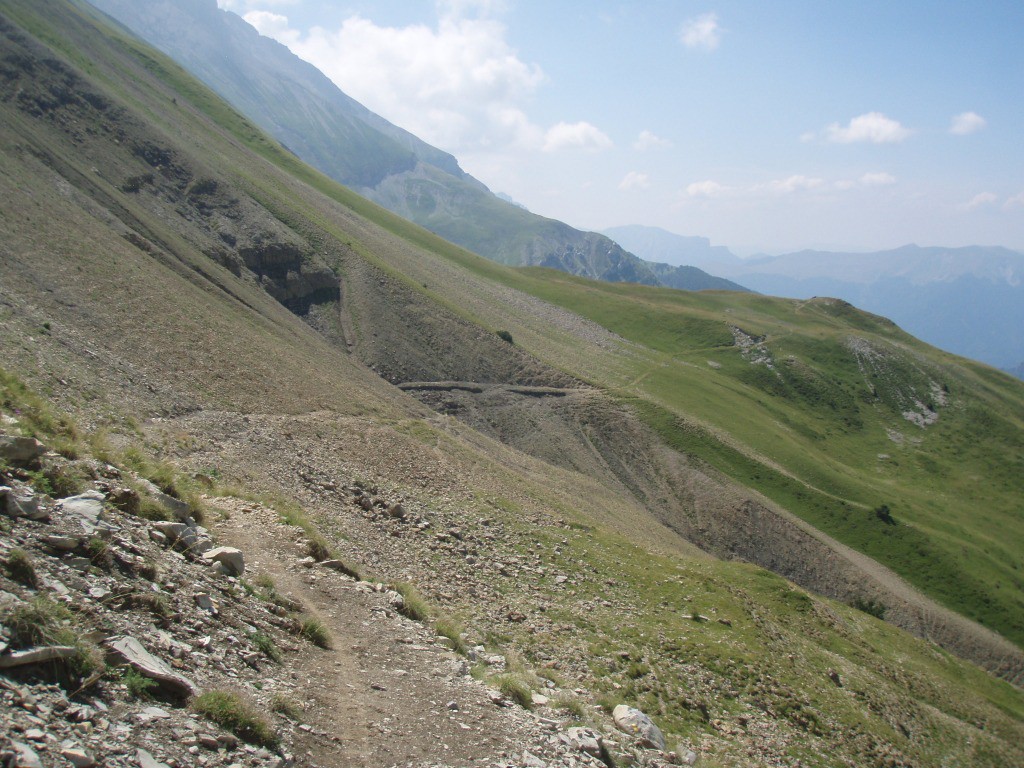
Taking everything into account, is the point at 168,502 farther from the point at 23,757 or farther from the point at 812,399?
the point at 812,399

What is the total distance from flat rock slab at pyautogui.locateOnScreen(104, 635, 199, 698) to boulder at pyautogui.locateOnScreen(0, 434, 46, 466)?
5.42m

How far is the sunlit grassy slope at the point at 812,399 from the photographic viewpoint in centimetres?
7650

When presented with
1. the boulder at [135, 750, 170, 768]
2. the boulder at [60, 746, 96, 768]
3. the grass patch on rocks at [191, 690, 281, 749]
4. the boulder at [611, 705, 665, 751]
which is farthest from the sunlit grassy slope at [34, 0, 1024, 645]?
the boulder at [60, 746, 96, 768]

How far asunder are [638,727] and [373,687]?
7454mm

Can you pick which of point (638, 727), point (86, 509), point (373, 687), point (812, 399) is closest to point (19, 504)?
point (86, 509)

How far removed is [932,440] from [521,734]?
131 metres

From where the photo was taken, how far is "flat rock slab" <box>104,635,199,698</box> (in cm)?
883

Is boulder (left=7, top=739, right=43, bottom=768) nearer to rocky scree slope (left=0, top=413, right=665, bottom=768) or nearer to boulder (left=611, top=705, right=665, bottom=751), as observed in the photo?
rocky scree slope (left=0, top=413, right=665, bottom=768)

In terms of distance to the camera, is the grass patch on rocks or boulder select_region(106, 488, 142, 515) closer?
the grass patch on rocks

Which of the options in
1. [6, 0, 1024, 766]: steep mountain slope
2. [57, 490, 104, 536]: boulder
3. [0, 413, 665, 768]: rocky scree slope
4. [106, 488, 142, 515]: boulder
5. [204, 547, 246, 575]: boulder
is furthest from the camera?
[6, 0, 1024, 766]: steep mountain slope

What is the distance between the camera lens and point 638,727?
614 inches

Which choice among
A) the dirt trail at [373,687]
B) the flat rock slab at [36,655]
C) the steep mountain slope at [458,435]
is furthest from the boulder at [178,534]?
the flat rock slab at [36,655]

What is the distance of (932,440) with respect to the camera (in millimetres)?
115188

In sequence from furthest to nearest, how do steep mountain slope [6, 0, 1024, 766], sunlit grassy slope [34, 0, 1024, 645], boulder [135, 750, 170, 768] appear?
sunlit grassy slope [34, 0, 1024, 645] → steep mountain slope [6, 0, 1024, 766] → boulder [135, 750, 170, 768]
